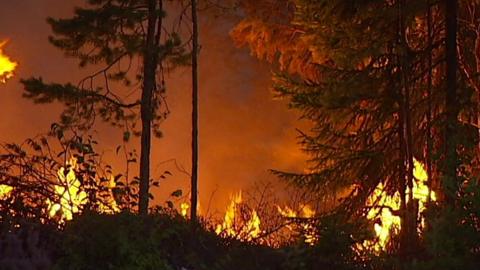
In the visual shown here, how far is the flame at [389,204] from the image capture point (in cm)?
940

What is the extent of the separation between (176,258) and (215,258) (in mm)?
347

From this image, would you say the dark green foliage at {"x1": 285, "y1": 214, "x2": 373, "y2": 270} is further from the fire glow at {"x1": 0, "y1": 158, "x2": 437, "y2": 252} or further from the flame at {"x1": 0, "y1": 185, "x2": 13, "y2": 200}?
the flame at {"x1": 0, "y1": 185, "x2": 13, "y2": 200}

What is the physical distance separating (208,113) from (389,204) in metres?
11.8

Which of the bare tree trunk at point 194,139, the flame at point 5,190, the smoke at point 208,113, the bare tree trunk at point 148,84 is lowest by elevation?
the flame at point 5,190

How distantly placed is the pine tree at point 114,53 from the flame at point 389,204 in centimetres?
269

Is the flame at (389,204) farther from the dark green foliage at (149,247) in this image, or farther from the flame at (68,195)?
the flame at (68,195)

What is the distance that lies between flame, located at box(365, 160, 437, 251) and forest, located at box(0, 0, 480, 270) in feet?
0.12

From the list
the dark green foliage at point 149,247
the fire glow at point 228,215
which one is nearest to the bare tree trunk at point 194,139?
the dark green foliage at point 149,247

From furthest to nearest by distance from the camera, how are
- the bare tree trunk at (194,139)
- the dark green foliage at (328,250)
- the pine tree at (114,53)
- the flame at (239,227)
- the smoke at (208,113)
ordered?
1. the smoke at (208,113)
2. the pine tree at (114,53)
3. the flame at (239,227)
4. the bare tree trunk at (194,139)
5. the dark green foliage at (328,250)

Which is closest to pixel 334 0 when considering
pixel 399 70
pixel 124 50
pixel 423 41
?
pixel 399 70

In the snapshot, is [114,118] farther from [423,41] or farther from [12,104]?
[12,104]

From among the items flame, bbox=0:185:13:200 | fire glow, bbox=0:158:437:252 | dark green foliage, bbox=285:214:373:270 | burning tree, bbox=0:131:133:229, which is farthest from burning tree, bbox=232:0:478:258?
flame, bbox=0:185:13:200

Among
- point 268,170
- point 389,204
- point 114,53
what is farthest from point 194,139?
point 268,170

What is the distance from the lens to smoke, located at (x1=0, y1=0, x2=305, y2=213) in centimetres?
1580
